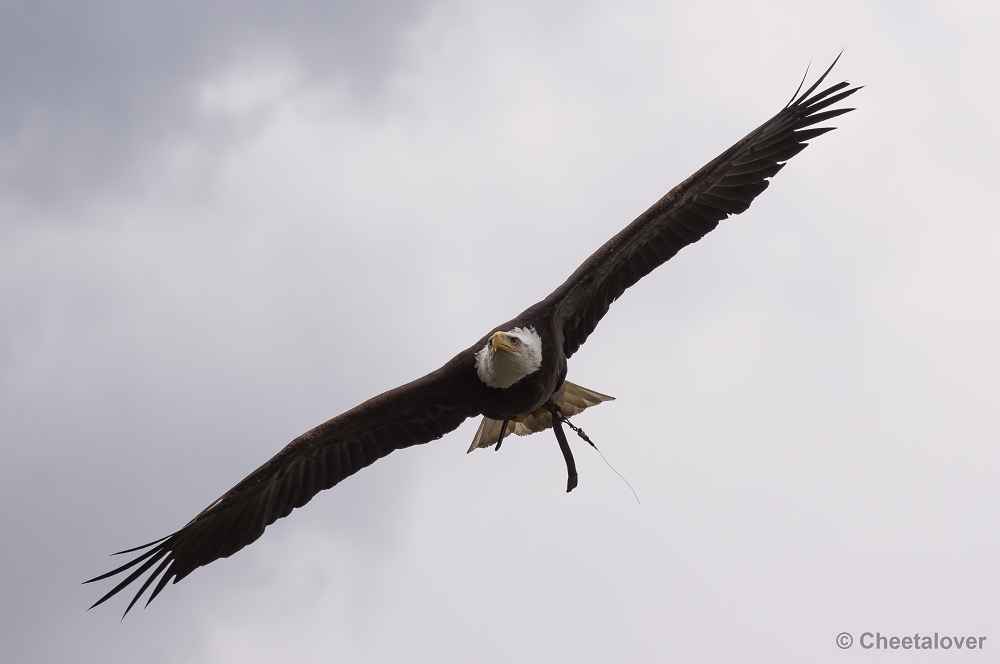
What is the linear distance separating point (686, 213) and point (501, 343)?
2.84 meters

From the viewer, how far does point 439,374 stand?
406 inches

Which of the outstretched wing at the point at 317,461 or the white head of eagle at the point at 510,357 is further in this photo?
the outstretched wing at the point at 317,461

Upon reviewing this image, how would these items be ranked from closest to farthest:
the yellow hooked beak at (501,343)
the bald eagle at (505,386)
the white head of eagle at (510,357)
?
the yellow hooked beak at (501,343)
the white head of eagle at (510,357)
the bald eagle at (505,386)

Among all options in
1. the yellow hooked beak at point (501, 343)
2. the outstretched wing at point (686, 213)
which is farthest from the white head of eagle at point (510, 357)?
the outstretched wing at point (686, 213)

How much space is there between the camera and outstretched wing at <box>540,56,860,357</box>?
10430 mm

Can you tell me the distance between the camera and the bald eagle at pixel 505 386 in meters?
10.1

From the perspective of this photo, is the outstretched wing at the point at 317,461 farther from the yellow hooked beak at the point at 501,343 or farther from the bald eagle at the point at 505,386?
the yellow hooked beak at the point at 501,343

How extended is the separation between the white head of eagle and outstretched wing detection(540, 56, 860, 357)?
25.8 inches

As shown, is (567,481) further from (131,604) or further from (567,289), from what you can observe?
(131,604)

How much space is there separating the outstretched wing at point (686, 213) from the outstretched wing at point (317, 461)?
1.46m

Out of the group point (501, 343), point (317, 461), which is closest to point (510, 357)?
point (501, 343)

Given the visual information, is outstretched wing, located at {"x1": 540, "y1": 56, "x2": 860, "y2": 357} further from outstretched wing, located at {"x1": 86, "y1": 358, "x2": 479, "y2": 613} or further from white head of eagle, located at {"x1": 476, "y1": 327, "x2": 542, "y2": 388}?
outstretched wing, located at {"x1": 86, "y1": 358, "x2": 479, "y2": 613}

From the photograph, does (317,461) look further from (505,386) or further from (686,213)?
(686,213)

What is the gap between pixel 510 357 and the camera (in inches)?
374
